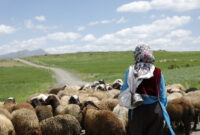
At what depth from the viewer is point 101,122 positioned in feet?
32.9

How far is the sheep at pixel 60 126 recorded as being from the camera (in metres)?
9.80

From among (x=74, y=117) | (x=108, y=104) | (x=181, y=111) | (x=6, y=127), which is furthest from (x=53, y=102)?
(x=181, y=111)

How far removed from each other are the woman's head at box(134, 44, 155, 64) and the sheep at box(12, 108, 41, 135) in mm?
4989

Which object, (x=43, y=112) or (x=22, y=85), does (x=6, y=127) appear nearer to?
(x=43, y=112)

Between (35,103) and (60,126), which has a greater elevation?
(35,103)

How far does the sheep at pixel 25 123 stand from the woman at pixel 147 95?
15.6 feet

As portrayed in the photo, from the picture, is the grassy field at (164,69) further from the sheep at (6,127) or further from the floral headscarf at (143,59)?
the floral headscarf at (143,59)

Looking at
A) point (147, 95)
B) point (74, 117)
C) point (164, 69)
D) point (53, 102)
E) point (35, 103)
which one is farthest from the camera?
point (164, 69)

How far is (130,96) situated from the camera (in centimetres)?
551

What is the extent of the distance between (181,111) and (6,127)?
566 cm

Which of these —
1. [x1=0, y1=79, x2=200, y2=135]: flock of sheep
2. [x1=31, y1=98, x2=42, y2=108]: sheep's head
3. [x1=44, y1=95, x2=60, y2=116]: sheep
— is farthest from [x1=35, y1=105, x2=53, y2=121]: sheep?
[x1=31, y1=98, x2=42, y2=108]: sheep's head

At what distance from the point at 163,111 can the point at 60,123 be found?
16.5 ft

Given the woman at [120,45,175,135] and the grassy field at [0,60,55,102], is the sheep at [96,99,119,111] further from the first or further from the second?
the grassy field at [0,60,55,102]

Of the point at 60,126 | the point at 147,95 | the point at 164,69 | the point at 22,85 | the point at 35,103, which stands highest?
the point at 147,95
